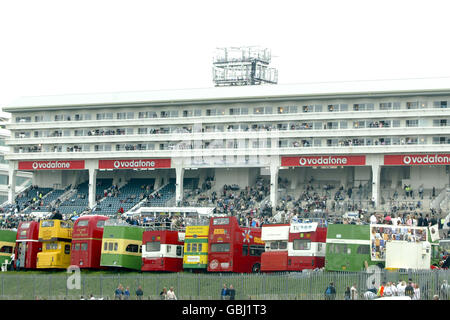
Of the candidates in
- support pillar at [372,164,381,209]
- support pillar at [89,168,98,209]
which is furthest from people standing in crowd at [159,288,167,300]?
support pillar at [89,168,98,209]

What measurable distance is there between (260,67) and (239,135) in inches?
619

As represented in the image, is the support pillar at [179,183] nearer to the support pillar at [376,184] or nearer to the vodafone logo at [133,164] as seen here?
the vodafone logo at [133,164]

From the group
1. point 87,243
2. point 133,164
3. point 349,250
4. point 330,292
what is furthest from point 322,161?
point 330,292

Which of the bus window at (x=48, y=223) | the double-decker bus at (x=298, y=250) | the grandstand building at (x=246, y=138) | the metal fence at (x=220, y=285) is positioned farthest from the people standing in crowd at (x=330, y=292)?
the grandstand building at (x=246, y=138)

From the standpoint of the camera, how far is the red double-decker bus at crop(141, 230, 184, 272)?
73.1m

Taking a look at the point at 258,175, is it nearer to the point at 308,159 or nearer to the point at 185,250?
the point at 308,159

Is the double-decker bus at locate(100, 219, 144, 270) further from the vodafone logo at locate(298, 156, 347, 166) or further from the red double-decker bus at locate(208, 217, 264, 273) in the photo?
the vodafone logo at locate(298, 156, 347, 166)

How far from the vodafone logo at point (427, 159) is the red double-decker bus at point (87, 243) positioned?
37012 millimetres

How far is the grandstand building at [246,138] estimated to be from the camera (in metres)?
102

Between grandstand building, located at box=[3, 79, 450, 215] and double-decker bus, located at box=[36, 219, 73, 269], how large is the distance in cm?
2886

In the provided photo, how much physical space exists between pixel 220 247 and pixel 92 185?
44.4 m

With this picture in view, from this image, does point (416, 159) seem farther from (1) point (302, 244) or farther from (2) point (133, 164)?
(1) point (302, 244)

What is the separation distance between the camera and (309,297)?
2279 inches

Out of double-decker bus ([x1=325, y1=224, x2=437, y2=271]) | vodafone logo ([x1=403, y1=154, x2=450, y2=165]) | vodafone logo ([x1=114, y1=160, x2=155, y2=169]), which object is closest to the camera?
double-decker bus ([x1=325, y1=224, x2=437, y2=271])
